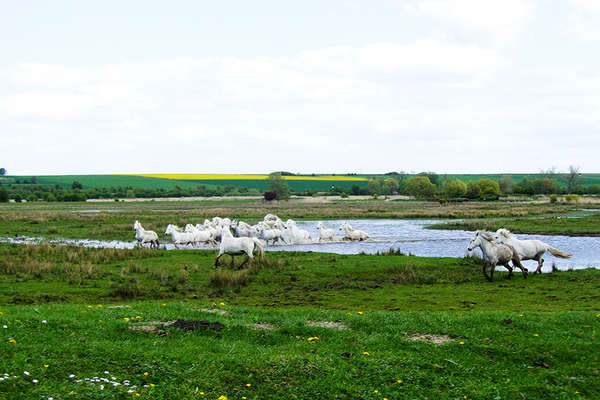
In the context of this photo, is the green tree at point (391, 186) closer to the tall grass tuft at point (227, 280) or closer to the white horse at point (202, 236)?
the white horse at point (202, 236)

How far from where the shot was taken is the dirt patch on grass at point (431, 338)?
A: 395 inches

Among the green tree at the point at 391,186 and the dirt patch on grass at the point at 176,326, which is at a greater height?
the green tree at the point at 391,186

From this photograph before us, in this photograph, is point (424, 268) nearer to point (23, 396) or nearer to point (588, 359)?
point (588, 359)

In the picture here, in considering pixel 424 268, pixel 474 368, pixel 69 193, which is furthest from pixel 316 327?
pixel 69 193

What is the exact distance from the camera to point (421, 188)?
375ft

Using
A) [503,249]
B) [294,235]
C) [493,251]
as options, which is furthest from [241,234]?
[503,249]

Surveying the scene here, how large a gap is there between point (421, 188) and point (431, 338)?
352 feet

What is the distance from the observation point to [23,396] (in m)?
7.11

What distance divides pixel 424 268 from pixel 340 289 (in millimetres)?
5707

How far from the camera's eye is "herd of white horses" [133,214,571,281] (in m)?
19.2

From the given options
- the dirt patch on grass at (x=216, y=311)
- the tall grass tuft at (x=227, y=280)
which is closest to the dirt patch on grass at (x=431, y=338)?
the dirt patch on grass at (x=216, y=311)

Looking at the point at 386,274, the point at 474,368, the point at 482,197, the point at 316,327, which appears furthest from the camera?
the point at 482,197

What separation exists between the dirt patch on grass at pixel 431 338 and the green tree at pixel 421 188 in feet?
348

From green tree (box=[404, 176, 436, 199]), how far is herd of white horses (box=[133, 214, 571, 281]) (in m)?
79.6
